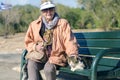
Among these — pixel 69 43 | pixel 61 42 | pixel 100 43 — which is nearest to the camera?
pixel 69 43

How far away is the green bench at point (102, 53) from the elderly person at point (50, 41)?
26 centimetres

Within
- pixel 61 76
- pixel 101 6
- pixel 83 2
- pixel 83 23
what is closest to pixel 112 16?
pixel 101 6

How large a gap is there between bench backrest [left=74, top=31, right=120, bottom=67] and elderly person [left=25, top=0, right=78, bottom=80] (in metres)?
0.77

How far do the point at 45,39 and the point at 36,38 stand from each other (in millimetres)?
127

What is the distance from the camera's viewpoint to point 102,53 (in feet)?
15.4

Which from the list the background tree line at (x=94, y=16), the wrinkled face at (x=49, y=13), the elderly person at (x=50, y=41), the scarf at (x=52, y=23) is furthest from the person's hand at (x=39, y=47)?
the background tree line at (x=94, y=16)

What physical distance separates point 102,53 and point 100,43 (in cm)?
142

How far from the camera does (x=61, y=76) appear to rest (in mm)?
6602

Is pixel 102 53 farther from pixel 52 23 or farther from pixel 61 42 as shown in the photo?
pixel 52 23

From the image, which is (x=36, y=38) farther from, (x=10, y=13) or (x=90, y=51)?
(x=10, y=13)

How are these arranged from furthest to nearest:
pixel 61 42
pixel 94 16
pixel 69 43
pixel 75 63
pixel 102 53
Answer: pixel 94 16, pixel 61 42, pixel 69 43, pixel 75 63, pixel 102 53

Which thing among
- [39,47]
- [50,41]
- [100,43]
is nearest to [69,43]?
[50,41]

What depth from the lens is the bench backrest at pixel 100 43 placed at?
5.70 m

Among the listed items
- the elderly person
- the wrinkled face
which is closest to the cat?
the elderly person
